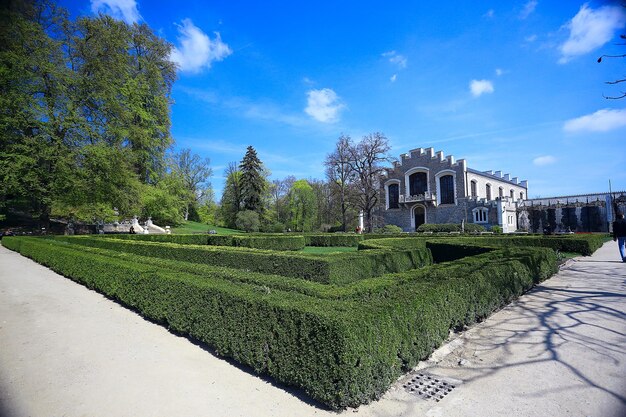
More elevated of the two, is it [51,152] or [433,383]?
[51,152]

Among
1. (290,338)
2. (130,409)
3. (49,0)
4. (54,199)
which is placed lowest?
(130,409)

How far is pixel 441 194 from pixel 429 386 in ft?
133

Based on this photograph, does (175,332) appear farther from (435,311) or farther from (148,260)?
(435,311)

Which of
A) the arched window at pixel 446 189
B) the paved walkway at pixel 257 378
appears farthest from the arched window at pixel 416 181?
the paved walkway at pixel 257 378

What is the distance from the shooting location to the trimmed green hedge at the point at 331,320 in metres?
3.06

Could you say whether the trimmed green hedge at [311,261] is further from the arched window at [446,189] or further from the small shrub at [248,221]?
the small shrub at [248,221]

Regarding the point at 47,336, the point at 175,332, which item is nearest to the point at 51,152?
the point at 47,336

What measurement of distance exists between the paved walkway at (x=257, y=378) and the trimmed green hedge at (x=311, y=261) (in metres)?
3.73

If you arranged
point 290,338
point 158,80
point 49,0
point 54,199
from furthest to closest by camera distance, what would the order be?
point 158,80 < point 54,199 < point 49,0 < point 290,338

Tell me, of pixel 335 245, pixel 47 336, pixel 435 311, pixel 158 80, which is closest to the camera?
pixel 435 311

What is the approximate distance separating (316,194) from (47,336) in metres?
54.5

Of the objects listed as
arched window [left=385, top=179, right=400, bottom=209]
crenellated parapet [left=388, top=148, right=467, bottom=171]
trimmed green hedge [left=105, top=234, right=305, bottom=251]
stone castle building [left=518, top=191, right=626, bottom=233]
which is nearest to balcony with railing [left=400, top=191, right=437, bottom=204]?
arched window [left=385, top=179, right=400, bottom=209]

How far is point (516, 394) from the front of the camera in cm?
322

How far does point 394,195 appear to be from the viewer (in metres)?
45.0
